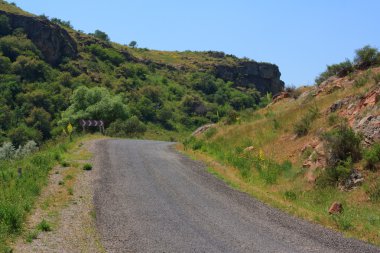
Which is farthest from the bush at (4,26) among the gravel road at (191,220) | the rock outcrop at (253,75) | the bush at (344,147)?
the bush at (344,147)

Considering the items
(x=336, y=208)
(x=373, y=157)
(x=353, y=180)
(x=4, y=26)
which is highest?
(x=4, y=26)

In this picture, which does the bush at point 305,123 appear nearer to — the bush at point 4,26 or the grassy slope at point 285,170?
the grassy slope at point 285,170

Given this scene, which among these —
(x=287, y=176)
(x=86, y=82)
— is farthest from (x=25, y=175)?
(x=86, y=82)

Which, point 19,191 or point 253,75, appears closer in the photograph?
point 19,191

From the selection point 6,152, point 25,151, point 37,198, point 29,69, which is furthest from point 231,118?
point 29,69

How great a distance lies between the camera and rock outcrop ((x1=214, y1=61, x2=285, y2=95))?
146500 millimetres

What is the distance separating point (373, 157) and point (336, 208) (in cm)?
286

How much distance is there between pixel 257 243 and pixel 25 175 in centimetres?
910

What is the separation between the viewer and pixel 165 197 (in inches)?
568

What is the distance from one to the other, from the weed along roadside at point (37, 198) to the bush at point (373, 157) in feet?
28.4

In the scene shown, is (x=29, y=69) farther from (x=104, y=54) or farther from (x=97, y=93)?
(x=97, y=93)

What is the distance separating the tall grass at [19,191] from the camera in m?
9.88

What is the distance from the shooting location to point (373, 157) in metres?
15.1

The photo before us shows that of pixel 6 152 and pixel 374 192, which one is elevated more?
pixel 374 192
